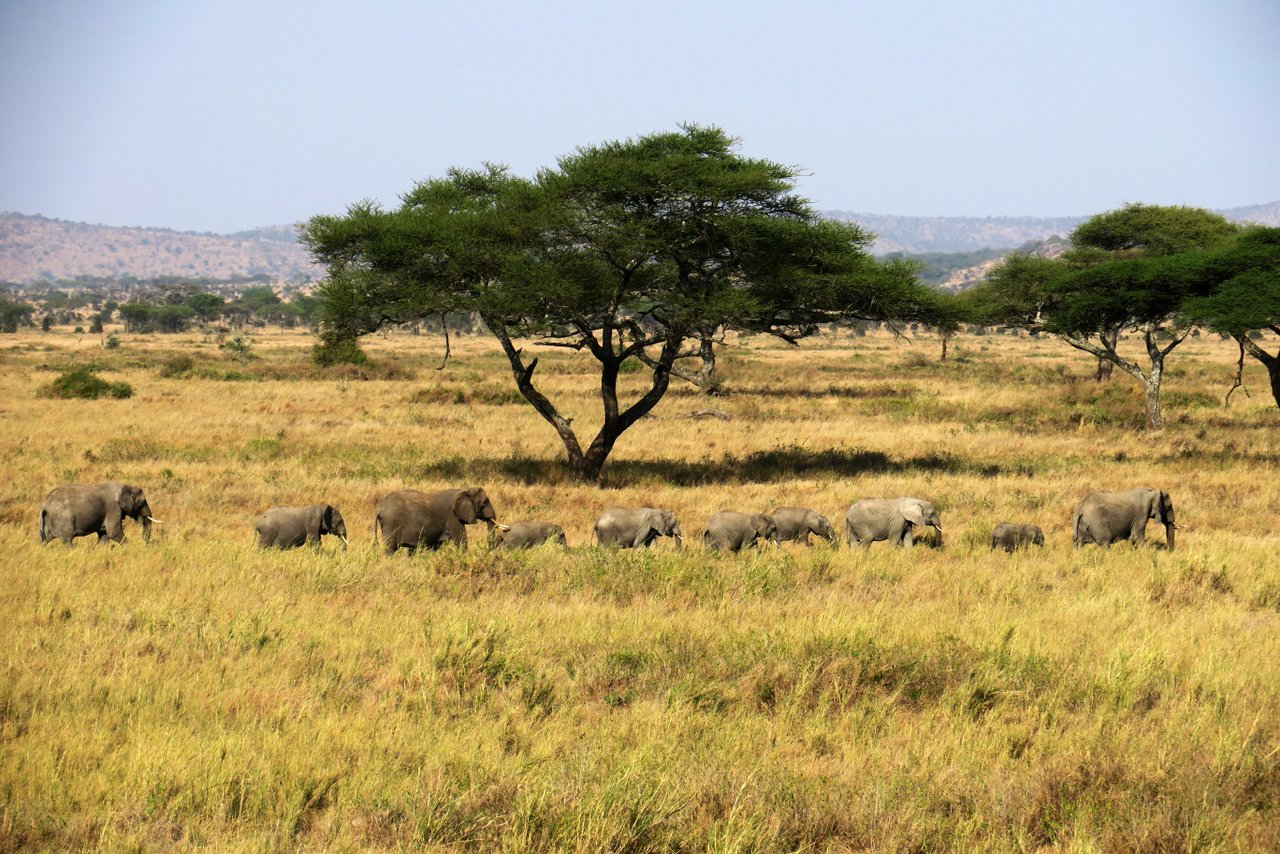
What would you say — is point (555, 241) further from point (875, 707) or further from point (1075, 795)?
point (1075, 795)

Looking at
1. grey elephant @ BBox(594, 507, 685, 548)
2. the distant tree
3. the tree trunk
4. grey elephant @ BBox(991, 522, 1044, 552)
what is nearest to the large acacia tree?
grey elephant @ BBox(594, 507, 685, 548)

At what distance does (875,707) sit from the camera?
718cm

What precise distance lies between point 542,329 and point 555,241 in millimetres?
2035

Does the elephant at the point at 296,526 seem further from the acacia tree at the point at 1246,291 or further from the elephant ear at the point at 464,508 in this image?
the acacia tree at the point at 1246,291

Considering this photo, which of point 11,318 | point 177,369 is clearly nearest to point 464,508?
point 177,369

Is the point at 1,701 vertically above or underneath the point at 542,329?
underneath

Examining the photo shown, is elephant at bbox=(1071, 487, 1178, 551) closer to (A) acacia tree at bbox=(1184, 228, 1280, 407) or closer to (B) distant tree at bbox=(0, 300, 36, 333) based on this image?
(A) acacia tree at bbox=(1184, 228, 1280, 407)

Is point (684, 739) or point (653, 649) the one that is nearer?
point (684, 739)

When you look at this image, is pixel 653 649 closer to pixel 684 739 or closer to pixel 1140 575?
pixel 684 739

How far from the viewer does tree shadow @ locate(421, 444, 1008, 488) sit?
67.0 feet

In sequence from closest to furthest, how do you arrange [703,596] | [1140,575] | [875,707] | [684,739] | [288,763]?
1. [288,763]
2. [684,739]
3. [875,707]
4. [703,596]
5. [1140,575]

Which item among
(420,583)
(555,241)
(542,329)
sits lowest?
(420,583)

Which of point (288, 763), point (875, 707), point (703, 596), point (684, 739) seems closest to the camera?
point (288, 763)

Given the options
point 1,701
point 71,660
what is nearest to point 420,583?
point 71,660
